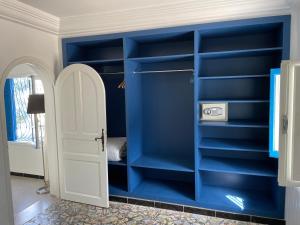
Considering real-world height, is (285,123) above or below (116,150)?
above

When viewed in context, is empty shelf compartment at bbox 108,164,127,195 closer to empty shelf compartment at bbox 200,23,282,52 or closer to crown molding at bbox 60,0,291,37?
crown molding at bbox 60,0,291,37

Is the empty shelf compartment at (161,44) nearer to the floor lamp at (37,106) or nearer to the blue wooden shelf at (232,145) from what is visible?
the blue wooden shelf at (232,145)

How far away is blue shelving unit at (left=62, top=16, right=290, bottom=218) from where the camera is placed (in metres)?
2.74

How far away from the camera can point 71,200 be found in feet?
10.6

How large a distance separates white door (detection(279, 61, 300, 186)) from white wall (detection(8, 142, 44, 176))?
12.6ft

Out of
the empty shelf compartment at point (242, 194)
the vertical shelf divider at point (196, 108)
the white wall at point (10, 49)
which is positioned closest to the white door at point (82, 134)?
the white wall at point (10, 49)

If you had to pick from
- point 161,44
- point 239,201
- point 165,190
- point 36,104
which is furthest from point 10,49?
point 239,201

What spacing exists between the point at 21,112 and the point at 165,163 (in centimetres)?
311

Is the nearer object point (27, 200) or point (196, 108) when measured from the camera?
point (196, 108)

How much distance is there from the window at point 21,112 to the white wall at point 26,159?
0.14 m

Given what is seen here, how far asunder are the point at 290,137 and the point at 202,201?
1486 millimetres

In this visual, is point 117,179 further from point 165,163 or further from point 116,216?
point 165,163

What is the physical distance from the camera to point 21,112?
4426 mm

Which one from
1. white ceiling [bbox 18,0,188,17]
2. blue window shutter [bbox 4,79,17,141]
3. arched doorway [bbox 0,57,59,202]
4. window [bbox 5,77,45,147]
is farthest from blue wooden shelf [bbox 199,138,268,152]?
blue window shutter [bbox 4,79,17,141]
